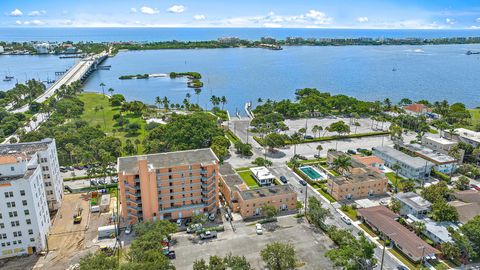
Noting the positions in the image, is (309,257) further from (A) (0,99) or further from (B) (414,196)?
(A) (0,99)

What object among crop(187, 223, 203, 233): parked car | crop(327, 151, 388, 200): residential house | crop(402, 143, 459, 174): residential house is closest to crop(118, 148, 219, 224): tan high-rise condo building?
crop(187, 223, 203, 233): parked car

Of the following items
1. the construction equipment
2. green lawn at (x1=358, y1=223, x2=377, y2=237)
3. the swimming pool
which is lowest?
green lawn at (x1=358, y1=223, x2=377, y2=237)

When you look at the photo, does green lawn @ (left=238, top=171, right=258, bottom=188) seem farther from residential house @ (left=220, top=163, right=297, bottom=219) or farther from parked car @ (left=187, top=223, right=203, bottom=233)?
parked car @ (left=187, top=223, right=203, bottom=233)

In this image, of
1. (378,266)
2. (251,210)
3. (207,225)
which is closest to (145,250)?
(207,225)

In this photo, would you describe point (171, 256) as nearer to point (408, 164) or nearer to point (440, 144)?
point (408, 164)

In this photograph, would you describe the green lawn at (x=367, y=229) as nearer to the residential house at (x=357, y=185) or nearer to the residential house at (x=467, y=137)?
the residential house at (x=357, y=185)

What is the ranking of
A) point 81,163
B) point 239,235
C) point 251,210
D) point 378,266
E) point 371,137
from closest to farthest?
point 378,266
point 239,235
point 251,210
point 81,163
point 371,137
